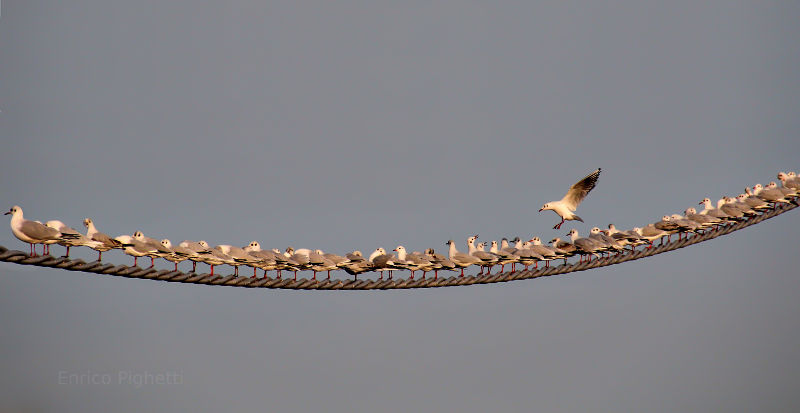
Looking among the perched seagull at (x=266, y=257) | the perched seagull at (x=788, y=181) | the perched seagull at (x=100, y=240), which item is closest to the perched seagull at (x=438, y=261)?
the perched seagull at (x=266, y=257)

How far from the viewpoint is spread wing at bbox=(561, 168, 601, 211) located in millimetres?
44562

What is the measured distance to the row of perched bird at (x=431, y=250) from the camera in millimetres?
36275

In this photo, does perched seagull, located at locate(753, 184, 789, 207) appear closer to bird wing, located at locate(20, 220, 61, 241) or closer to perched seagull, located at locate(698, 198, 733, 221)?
perched seagull, located at locate(698, 198, 733, 221)

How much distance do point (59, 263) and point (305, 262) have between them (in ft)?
34.6

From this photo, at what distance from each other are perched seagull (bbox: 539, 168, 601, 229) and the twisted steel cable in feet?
7.06

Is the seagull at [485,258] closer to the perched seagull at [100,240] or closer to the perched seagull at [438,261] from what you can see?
the perched seagull at [438,261]

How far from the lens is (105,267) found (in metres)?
33.2

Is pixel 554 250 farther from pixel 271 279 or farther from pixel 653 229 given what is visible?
pixel 271 279

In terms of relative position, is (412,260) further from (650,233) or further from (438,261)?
(650,233)

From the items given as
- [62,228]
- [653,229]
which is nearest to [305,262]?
[62,228]

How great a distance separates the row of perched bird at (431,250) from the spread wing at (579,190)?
0.05 meters

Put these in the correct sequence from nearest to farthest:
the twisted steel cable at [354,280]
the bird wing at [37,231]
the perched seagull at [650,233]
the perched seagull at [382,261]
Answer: the twisted steel cable at [354,280], the bird wing at [37,231], the perched seagull at [382,261], the perched seagull at [650,233]

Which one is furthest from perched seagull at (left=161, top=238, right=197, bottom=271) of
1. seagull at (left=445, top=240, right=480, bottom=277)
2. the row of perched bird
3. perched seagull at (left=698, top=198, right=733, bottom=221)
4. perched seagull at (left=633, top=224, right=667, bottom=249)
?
perched seagull at (left=698, top=198, right=733, bottom=221)

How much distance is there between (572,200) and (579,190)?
2.17 feet
